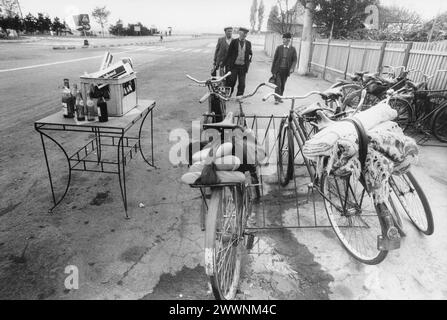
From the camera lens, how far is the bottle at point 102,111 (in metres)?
3.12

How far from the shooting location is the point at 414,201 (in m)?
3.28

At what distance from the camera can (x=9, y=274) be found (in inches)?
103

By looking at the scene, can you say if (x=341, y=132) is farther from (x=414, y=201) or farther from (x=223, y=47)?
(x=223, y=47)

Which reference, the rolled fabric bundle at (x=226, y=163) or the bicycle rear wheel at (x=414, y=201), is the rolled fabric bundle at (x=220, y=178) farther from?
the bicycle rear wheel at (x=414, y=201)

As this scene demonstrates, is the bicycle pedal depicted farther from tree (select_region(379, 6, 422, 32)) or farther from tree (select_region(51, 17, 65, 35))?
tree (select_region(51, 17, 65, 35))

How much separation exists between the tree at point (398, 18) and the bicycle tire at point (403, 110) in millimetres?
17734

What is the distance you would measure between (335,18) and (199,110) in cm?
1521

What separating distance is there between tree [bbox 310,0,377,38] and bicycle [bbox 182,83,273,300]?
734 inches

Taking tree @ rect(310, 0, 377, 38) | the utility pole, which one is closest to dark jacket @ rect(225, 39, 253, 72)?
the utility pole

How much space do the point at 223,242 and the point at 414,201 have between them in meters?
2.23

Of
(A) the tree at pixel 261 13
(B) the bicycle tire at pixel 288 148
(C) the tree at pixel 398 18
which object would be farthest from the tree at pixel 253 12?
(B) the bicycle tire at pixel 288 148

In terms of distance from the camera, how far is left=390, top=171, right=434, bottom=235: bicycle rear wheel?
3059 millimetres
